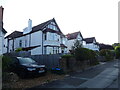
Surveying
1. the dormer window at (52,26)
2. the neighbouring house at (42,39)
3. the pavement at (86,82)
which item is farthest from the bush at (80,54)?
the dormer window at (52,26)

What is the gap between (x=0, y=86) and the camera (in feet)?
19.3

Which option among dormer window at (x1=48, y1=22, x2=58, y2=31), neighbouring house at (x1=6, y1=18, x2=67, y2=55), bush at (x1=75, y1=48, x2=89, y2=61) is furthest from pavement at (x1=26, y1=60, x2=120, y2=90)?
dormer window at (x1=48, y1=22, x2=58, y2=31)

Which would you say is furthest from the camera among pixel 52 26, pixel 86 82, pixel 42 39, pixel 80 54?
pixel 52 26

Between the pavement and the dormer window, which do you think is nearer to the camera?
the pavement

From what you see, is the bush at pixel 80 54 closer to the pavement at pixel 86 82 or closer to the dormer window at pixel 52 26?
the pavement at pixel 86 82

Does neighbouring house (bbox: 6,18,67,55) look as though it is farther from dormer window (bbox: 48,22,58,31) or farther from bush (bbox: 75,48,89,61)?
bush (bbox: 75,48,89,61)

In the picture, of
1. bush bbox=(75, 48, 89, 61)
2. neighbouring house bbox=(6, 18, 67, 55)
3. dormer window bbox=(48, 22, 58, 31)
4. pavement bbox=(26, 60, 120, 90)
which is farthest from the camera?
dormer window bbox=(48, 22, 58, 31)

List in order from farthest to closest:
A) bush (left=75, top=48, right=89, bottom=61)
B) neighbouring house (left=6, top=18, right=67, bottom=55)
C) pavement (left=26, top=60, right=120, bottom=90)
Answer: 1. neighbouring house (left=6, top=18, right=67, bottom=55)
2. bush (left=75, top=48, right=89, bottom=61)
3. pavement (left=26, top=60, right=120, bottom=90)

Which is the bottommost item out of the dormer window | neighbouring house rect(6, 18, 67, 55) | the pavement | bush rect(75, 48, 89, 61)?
the pavement

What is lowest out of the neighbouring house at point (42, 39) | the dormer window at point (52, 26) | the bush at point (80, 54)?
the bush at point (80, 54)

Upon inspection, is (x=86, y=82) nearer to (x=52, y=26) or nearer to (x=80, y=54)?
(x=80, y=54)

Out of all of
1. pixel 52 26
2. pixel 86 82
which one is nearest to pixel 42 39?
pixel 52 26

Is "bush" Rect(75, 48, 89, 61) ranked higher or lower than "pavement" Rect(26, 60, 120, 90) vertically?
higher

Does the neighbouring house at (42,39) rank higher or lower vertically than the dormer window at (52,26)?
lower
